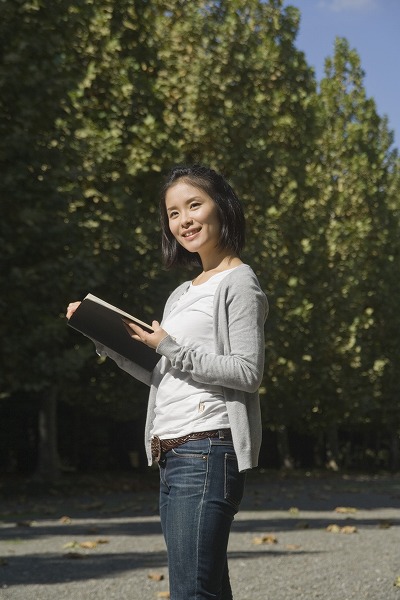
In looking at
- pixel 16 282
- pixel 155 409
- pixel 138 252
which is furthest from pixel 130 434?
pixel 155 409

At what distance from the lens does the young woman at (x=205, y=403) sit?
11.3 feet

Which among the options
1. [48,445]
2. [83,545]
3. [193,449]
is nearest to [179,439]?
[193,449]

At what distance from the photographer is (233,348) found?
11.6 ft

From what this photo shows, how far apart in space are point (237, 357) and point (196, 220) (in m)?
0.53

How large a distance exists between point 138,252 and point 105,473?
24.7ft

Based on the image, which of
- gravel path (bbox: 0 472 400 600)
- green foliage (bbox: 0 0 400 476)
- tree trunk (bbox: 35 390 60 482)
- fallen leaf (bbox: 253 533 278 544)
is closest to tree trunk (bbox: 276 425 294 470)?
green foliage (bbox: 0 0 400 476)

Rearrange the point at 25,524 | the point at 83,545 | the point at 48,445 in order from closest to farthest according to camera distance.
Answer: the point at 83,545, the point at 25,524, the point at 48,445

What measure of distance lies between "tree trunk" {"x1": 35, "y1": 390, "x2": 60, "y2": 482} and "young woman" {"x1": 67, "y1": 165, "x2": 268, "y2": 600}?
18.8 meters

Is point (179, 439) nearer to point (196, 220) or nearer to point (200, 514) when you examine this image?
point (200, 514)

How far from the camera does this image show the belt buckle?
11.8 ft

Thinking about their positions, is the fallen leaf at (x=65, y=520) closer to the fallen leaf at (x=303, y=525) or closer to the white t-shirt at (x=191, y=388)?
the fallen leaf at (x=303, y=525)

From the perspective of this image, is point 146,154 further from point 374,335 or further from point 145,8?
point 374,335

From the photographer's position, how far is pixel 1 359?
17.6 metres

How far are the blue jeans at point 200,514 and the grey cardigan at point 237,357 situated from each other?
7 centimetres
